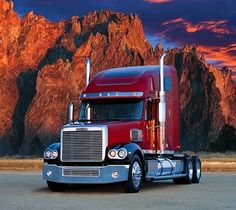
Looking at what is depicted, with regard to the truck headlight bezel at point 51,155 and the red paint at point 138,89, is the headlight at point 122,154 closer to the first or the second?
the red paint at point 138,89

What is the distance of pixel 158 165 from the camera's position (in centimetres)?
2130

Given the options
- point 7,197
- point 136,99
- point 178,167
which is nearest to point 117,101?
point 136,99

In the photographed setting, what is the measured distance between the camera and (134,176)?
19.6 meters

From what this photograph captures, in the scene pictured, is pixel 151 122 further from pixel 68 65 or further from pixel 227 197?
pixel 68 65

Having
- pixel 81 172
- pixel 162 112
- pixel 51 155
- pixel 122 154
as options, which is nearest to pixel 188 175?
pixel 162 112

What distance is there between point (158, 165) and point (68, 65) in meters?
175

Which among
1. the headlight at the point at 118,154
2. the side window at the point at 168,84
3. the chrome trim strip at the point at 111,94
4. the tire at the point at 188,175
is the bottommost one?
the tire at the point at 188,175

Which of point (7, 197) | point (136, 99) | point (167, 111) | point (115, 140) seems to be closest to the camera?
point (7, 197)

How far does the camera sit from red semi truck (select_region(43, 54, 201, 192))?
19.3 meters

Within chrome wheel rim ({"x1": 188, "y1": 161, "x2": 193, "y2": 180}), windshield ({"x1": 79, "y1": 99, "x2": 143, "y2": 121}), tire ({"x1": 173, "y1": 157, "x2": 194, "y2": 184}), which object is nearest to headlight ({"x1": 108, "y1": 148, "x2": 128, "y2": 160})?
windshield ({"x1": 79, "y1": 99, "x2": 143, "y2": 121})

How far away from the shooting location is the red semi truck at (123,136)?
760 inches

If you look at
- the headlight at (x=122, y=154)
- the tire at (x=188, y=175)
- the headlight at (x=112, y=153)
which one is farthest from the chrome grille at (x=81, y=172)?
the tire at (x=188, y=175)

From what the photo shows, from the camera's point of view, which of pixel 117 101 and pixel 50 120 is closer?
pixel 117 101

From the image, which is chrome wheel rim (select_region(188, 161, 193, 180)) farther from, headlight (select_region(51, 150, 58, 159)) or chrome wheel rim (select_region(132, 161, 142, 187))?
headlight (select_region(51, 150, 58, 159))
